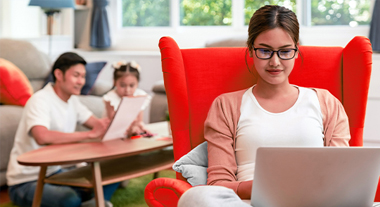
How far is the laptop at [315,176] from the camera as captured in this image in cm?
88

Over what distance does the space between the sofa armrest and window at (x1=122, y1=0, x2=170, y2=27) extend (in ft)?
11.9

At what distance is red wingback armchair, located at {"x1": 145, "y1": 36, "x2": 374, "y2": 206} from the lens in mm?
1362

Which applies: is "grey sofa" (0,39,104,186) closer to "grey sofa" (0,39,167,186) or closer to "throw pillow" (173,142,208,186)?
"grey sofa" (0,39,167,186)

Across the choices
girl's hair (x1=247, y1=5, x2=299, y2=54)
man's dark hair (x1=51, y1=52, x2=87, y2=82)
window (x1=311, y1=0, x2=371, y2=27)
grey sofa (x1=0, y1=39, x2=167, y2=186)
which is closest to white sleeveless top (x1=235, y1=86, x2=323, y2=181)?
girl's hair (x1=247, y1=5, x2=299, y2=54)

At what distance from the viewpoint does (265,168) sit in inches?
35.6

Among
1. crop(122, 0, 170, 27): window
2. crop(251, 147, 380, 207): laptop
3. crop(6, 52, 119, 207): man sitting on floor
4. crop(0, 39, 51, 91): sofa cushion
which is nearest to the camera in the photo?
crop(251, 147, 380, 207): laptop

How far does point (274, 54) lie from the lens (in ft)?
3.97

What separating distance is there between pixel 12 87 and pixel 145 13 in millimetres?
2162

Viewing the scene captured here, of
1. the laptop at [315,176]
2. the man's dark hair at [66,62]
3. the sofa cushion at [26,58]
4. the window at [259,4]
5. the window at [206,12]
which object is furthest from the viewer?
the window at [206,12]

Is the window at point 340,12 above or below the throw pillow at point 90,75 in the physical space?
above

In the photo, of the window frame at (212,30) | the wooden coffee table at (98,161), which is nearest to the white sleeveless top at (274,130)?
the wooden coffee table at (98,161)

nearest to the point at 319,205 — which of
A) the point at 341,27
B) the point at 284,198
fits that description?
the point at 284,198

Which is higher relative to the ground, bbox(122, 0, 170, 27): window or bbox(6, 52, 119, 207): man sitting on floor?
bbox(122, 0, 170, 27): window

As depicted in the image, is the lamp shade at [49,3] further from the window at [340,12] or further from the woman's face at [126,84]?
the window at [340,12]
